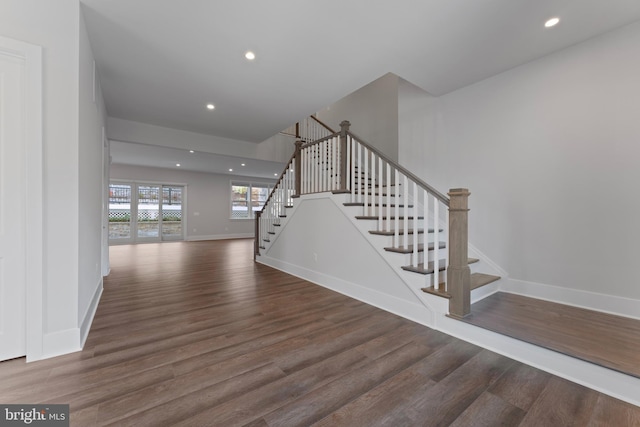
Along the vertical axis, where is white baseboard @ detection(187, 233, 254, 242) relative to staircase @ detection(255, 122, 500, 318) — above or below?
below

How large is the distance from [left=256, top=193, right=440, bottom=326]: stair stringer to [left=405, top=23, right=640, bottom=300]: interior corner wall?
1388 mm

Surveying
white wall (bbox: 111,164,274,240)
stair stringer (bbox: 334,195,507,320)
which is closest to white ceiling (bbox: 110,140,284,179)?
white wall (bbox: 111,164,274,240)

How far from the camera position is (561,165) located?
270 cm

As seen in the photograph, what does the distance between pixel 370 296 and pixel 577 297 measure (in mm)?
2070

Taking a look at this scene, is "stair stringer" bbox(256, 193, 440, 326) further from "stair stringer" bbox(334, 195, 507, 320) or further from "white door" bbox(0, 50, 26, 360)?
"white door" bbox(0, 50, 26, 360)

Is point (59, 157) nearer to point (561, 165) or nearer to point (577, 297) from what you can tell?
point (561, 165)

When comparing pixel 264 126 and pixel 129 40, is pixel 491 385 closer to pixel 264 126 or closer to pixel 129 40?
pixel 129 40

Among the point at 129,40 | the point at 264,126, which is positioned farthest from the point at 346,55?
the point at 264,126

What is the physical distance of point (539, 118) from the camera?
112 inches

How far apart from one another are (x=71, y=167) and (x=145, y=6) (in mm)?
1460

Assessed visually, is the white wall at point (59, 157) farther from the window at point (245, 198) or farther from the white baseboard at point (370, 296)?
the window at point (245, 198)

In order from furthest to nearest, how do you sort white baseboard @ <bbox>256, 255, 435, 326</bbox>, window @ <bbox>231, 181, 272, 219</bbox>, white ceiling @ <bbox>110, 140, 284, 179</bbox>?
window @ <bbox>231, 181, 272, 219</bbox> < white ceiling @ <bbox>110, 140, 284, 179</bbox> < white baseboard @ <bbox>256, 255, 435, 326</bbox>

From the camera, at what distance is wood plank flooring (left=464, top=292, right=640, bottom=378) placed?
1700mm

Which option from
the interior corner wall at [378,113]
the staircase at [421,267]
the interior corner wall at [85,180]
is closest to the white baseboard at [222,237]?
the staircase at [421,267]
